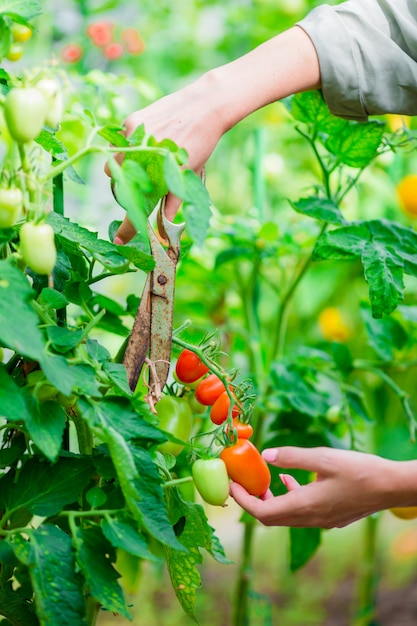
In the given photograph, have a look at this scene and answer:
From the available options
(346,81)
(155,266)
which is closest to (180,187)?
(155,266)

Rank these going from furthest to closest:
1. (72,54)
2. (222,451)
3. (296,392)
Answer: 1. (72,54)
2. (296,392)
3. (222,451)

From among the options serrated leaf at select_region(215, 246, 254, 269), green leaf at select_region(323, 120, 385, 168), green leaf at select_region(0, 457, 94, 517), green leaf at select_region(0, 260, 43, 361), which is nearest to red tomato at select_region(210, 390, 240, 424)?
green leaf at select_region(0, 457, 94, 517)

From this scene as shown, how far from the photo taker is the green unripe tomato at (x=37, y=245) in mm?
508

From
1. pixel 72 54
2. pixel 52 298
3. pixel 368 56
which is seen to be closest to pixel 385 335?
pixel 368 56

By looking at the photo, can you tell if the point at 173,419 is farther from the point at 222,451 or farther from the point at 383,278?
the point at 383,278

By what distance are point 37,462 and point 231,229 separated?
Answer: 2.00ft

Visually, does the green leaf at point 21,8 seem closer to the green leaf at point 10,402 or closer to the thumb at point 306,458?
the green leaf at point 10,402

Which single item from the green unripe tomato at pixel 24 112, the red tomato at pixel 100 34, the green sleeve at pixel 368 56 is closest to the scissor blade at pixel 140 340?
the green unripe tomato at pixel 24 112

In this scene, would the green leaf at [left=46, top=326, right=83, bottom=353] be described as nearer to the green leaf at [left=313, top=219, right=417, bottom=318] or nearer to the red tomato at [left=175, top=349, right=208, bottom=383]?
the red tomato at [left=175, top=349, right=208, bottom=383]

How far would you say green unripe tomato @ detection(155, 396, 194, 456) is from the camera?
71cm

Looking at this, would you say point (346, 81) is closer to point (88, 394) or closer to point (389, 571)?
point (88, 394)

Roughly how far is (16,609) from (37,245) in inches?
12.9

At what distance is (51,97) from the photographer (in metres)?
0.53

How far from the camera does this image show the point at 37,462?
0.63 meters
